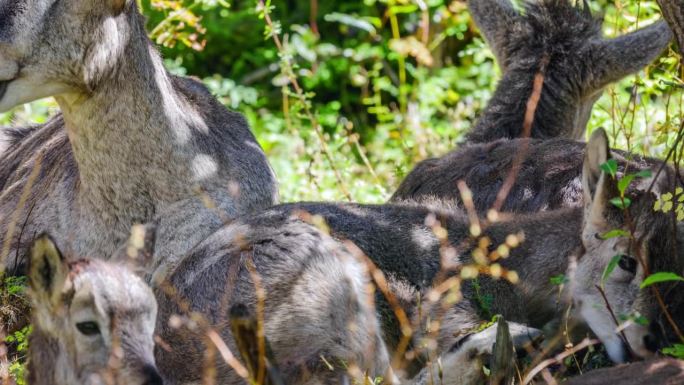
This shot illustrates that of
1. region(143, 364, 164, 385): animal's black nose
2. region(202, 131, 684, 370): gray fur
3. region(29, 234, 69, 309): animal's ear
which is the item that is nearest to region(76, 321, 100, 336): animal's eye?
region(29, 234, 69, 309): animal's ear

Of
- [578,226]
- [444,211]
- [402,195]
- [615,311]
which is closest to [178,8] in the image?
[402,195]

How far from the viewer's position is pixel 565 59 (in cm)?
877

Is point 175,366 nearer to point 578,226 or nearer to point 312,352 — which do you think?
point 312,352

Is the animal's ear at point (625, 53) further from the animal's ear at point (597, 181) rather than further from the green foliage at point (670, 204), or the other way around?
the green foliage at point (670, 204)

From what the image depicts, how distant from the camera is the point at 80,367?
4785 mm

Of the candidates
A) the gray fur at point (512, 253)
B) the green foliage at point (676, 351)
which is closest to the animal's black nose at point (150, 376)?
the gray fur at point (512, 253)

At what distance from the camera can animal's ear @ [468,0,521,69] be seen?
30.1 ft

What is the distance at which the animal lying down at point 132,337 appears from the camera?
4734mm

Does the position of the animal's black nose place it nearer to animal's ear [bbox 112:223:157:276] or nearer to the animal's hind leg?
animal's ear [bbox 112:223:157:276]

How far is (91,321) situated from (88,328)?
31 millimetres

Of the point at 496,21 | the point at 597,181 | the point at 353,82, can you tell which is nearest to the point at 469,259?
the point at 597,181

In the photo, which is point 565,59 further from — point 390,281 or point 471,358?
point 471,358

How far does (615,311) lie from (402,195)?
2.41 m

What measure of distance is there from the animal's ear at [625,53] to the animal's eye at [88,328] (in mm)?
4982
